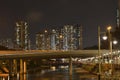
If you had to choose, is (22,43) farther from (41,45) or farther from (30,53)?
(30,53)

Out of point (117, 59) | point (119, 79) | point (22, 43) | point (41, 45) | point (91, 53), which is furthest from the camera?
point (22, 43)

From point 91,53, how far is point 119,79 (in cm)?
4672

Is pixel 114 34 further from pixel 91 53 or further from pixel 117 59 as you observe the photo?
pixel 91 53

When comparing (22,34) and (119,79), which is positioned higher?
(22,34)

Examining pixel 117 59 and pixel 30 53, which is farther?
pixel 117 59

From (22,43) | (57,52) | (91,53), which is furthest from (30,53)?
(22,43)

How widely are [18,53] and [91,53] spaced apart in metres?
22.3

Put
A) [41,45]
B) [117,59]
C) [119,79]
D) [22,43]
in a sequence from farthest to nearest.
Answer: [22,43] → [41,45] → [117,59] → [119,79]

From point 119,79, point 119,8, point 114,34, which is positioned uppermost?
point 119,8

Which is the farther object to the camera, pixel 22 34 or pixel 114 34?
pixel 22 34

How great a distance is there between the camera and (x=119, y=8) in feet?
608

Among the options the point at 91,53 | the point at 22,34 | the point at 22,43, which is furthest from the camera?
the point at 22,34

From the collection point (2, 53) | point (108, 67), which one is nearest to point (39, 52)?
point (2, 53)

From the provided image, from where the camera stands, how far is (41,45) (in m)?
154
